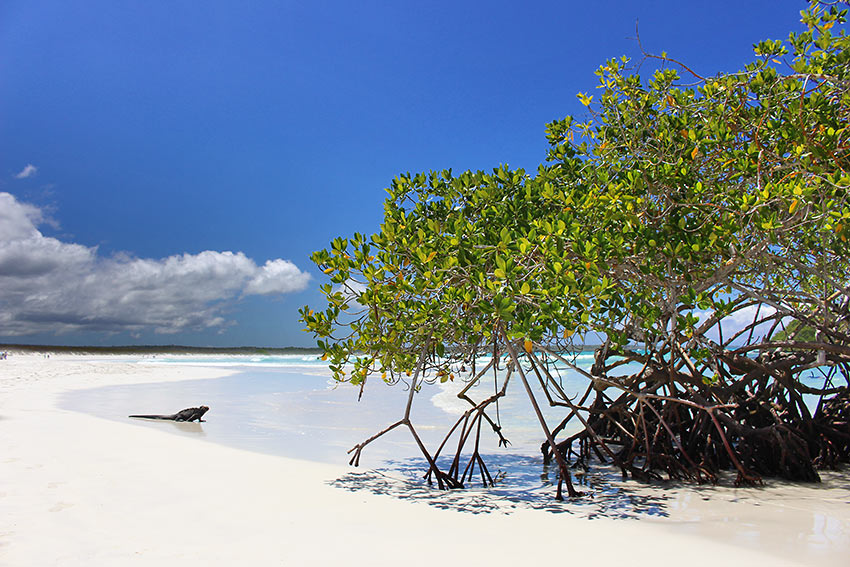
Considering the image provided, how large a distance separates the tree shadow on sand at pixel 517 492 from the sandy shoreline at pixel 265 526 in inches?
8.5

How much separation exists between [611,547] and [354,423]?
7.03 m

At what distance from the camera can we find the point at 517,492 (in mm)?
5441

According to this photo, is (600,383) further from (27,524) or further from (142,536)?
(27,524)

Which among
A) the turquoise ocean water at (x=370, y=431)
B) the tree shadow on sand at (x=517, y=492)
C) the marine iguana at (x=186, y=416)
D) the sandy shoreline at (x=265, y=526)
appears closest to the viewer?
the sandy shoreline at (x=265, y=526)

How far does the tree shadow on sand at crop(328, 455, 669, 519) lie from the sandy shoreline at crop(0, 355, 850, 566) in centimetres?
22

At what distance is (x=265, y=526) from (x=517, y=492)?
7.91ft

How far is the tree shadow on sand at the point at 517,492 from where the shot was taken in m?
4.78

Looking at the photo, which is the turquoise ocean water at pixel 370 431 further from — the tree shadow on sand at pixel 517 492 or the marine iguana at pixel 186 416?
the marine iguana at pixel 186 416

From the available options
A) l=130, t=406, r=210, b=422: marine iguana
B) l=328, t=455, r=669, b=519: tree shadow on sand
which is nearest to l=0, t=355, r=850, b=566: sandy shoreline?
l=328, t=455, r=669, b=519: tree shadow on sand

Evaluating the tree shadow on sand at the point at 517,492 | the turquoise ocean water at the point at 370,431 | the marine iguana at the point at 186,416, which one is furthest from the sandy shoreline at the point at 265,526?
the marine iguana at the point at 186,416

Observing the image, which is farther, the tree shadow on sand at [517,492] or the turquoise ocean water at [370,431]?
the turquoise ocean water at [370,431]

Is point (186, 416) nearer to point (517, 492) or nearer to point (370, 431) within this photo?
point (370, 431)

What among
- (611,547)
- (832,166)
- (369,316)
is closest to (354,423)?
(369,316)

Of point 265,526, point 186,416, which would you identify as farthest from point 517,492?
point 186,416
